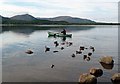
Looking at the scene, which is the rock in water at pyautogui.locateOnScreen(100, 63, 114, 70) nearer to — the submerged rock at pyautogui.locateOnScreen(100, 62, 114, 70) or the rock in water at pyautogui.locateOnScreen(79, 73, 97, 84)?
the submerged rock at pyautogui.locateOnScreen(100, 62, 114, 70)

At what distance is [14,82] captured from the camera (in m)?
32.4

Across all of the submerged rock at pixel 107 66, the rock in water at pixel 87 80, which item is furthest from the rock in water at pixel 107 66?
the rock in water at pixel 87 80

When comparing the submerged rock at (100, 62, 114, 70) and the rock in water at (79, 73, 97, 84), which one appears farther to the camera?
the submerged rock at (100, 62, 114, 70)

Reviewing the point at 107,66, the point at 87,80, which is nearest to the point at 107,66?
the point at 107,66

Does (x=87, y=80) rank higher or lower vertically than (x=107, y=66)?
lower

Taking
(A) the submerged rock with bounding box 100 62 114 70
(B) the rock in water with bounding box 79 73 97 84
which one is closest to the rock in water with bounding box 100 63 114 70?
(A) the submerged rock with bounding box 100 62 114 70

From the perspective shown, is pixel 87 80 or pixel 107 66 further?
pixel 107 66

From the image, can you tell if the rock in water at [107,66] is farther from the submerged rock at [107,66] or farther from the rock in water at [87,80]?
the rock in water at [87,80]

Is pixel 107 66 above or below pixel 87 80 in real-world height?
above

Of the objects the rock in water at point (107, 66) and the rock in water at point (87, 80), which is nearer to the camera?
the rock in water at point (87, 80)

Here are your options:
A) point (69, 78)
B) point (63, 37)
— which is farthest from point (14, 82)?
point (63, 37)

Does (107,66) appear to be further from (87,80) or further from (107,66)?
(87,80)

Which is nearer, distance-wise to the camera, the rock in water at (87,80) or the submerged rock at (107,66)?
the rock in water at (87,80)

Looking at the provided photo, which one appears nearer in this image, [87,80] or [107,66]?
[87,80]
